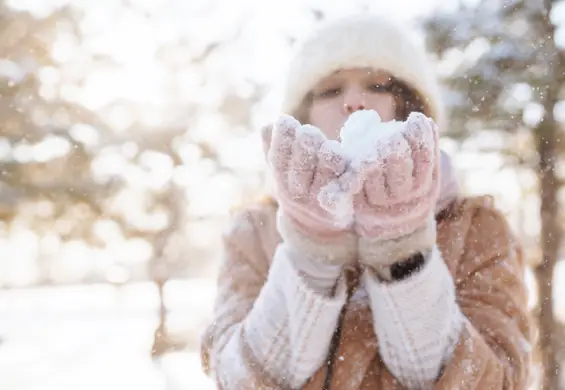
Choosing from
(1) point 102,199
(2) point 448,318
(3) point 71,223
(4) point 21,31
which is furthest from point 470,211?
(3) point 71,223

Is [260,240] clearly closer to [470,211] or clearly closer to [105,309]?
[470,211]

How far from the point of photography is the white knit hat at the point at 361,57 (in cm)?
140

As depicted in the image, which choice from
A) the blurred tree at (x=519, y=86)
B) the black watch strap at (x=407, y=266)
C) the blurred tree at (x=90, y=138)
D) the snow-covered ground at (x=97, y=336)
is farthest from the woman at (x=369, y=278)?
the blurred tree at (x=90, y=138)

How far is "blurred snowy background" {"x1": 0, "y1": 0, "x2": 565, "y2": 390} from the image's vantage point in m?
6.05

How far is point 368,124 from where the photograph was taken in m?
1.00

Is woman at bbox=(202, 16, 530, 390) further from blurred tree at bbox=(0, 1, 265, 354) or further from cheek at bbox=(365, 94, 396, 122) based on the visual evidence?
blurred tree at bbox=(0, 1, 265, 354)

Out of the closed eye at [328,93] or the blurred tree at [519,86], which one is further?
the blurred tree at [519,86]

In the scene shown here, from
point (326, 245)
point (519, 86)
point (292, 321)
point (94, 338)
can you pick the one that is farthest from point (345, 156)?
point (94, 338)

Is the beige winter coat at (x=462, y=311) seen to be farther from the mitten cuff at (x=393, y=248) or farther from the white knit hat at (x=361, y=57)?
the white knit hat at (x=361, y=57)

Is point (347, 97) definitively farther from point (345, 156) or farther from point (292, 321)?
point (292, 321)

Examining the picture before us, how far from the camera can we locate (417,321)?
100cm

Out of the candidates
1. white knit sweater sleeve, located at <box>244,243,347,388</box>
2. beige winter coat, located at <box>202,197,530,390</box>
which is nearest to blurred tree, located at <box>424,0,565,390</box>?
beige winter coat, located at <box>202,197,530,390</box>

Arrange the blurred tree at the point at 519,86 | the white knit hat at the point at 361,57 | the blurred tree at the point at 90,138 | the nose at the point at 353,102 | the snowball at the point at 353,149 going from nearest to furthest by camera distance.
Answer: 1. the snowball at the point at 353,149
2. the nose at the point at 353,102
3. the white knit hat at the point at 361,57
4. the blurred tree at the point at 519,86
5. the blurred tree at the point at 90,138

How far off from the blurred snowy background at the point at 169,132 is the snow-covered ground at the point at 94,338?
4.6 inches
